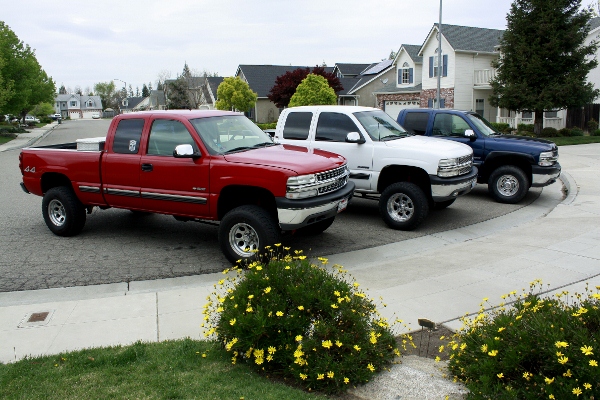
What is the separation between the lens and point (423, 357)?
14.7ft

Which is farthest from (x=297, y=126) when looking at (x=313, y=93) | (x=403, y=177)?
(x=313, y=93)

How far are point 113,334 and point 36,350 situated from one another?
0.68 m

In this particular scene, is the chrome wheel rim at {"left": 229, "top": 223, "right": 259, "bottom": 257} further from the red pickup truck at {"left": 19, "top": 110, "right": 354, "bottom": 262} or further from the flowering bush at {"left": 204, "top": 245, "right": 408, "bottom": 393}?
the flowering bush at {"left": 204, "top": 245, "right": 408, "bottom": 393}

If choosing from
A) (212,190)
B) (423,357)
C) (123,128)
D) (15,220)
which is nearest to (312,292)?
(423,357)

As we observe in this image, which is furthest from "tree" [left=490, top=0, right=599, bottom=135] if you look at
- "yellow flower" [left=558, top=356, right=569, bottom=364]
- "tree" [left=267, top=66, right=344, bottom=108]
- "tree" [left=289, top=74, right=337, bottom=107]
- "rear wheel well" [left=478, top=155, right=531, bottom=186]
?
"yellow flower" [left=558, top=356, right=569, bottom=364]

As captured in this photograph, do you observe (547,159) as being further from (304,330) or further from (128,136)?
(304,330)

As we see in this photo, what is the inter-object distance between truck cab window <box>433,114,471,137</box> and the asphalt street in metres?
1.60

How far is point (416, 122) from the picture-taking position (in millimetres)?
12430

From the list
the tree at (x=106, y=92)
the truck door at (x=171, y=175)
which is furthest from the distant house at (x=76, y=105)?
the truck door at (x=171, y=175)

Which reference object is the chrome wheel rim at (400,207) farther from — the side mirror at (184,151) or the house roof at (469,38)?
the house roof at (469,38)

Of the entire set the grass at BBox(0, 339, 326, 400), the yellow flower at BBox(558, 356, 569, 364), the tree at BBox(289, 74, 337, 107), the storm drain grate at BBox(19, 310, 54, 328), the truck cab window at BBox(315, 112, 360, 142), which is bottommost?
the storm drain grate at BBox(19, 310, 54, 328)

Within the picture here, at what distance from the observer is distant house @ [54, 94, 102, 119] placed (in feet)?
497

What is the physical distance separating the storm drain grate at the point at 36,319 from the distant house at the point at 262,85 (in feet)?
166

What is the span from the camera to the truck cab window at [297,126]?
10.2m
